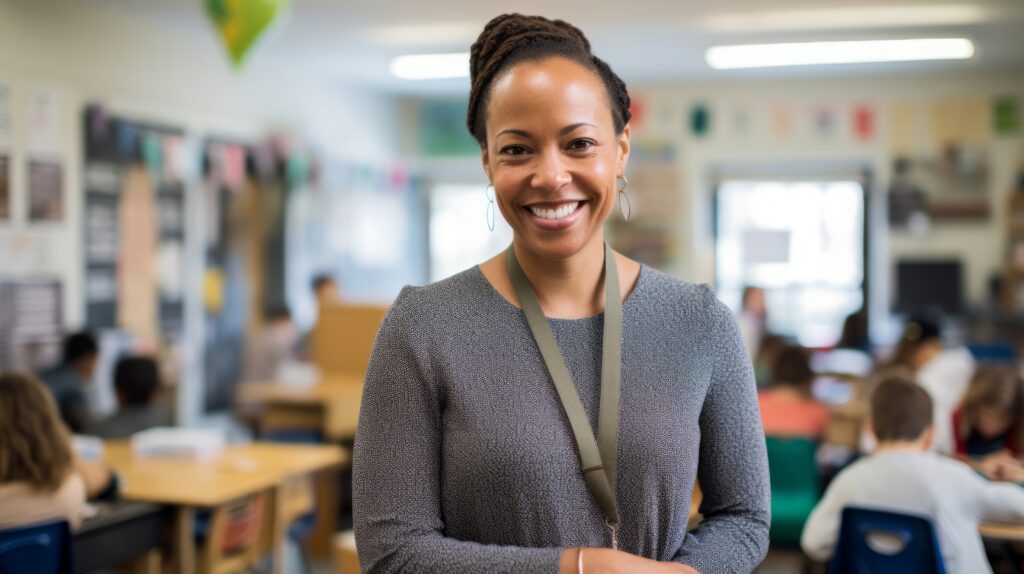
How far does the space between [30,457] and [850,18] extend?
5136mm

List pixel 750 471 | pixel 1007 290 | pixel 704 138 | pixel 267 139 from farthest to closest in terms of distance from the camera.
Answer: pixel 704 138 → pixel 1007 290 → pixel 267 139 → pixel 750 471

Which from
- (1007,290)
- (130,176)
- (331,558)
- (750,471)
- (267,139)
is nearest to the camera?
(750,471)

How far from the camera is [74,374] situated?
5.25 m

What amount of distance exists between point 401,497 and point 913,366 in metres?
4.85

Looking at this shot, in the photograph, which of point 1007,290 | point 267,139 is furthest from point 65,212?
point 1007,290

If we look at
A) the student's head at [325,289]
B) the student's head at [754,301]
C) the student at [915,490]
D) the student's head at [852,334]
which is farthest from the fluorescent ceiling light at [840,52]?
the student at [915,490]

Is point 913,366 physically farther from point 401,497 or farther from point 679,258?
point 401,497

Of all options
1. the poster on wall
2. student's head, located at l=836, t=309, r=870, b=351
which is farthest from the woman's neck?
student's head, located at l=836, t=309, r=870, b=351

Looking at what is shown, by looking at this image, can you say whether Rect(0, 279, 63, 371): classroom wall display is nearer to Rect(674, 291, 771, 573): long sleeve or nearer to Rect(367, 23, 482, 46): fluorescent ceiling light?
Rect(367, 23, 482, 46): fluorescent ceiling light

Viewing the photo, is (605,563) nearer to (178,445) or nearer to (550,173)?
(550,173)

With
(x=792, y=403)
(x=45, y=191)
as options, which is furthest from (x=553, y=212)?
(x=45, y=191)

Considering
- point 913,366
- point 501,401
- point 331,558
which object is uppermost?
point 501,401

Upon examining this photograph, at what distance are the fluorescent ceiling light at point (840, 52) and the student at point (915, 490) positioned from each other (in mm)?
4430

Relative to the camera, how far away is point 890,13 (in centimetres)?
612
